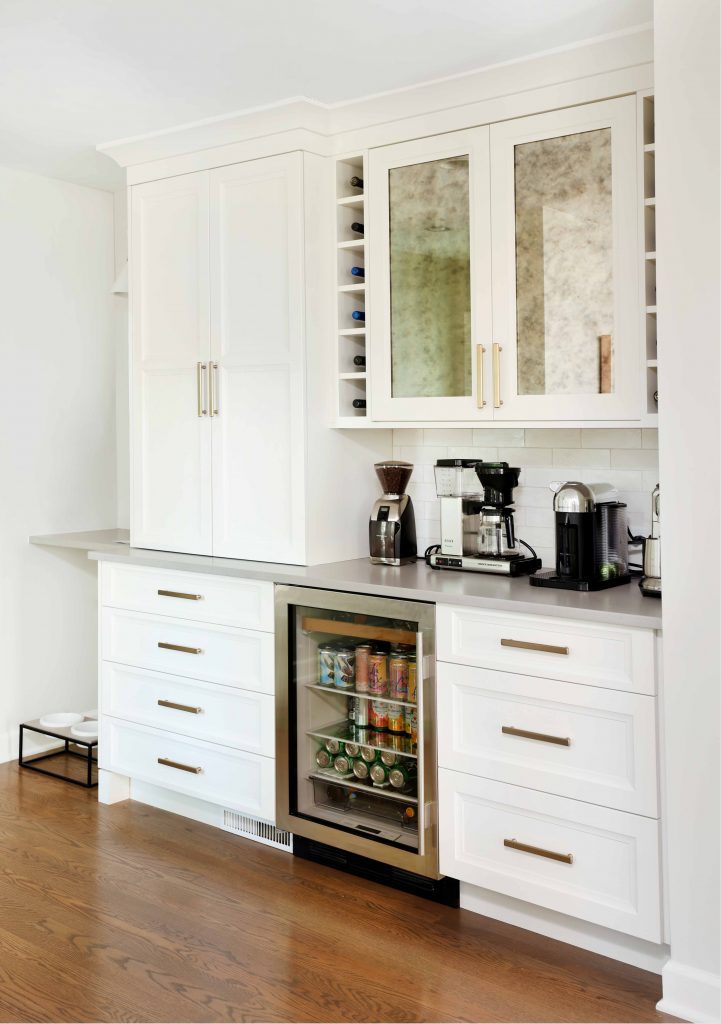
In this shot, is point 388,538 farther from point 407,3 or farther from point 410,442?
point 407,3

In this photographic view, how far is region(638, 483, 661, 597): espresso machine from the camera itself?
102 inches

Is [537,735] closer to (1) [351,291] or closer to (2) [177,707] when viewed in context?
(2) [177,707]

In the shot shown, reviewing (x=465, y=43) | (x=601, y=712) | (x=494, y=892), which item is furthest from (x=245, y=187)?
(x=494, y=892)

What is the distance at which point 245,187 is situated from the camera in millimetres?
3312

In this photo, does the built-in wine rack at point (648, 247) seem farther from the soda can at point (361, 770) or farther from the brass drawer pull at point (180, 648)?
the brass drawer pull at point (180, 648)

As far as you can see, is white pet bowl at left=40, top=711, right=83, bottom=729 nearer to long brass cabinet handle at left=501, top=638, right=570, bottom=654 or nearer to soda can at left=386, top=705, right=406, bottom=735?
soda can at left=386, top=705, right=406, bottom=735

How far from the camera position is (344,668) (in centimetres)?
310

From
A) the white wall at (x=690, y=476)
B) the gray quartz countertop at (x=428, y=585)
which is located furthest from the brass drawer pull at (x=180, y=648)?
the white wall at (x=690, y=476)

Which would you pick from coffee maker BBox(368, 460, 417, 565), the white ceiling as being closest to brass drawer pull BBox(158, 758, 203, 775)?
coffee maker BBox(368, 460, 417, 565)

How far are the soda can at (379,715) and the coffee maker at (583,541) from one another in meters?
0.62

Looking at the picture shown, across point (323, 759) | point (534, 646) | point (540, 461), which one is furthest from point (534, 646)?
point (323, 759)

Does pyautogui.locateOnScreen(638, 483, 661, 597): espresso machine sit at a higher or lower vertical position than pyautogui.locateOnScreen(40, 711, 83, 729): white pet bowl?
higher

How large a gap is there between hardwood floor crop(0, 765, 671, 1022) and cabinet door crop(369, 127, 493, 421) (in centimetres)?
151

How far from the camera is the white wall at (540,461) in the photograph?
2.98 meters
